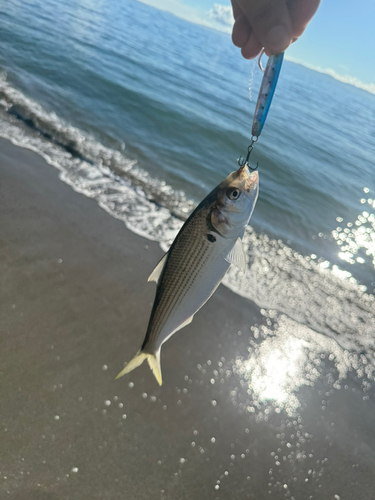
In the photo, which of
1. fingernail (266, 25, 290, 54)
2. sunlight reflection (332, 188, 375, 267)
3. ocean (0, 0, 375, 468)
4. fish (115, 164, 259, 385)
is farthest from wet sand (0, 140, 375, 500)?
sunlight reflection (332, 188, 375, 267)

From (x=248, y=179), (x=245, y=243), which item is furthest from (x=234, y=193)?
(x=245, y=243)

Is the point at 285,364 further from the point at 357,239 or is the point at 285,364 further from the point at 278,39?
the point at 357,239

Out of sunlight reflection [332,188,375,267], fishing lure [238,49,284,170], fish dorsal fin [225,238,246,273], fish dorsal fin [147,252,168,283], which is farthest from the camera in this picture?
sunlight reflection [332,188,375,267]

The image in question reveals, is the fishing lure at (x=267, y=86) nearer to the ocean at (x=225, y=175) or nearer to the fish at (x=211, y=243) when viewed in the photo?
the fish at (x=211, y=243)

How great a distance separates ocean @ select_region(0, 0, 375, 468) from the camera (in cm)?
614

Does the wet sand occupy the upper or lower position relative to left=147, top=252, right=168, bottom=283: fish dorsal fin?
lower

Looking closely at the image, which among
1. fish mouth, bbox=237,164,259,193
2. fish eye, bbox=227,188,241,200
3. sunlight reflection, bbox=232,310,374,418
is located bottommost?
sunlight reflection, bbox=232,310,374,418

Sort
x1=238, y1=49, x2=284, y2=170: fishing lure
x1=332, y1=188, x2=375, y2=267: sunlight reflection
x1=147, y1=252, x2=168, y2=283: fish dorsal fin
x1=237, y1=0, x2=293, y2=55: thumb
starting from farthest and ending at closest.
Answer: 1. x1=332, y1=188, x2=375, y2=267: sunlight reflection
2. x1=147, y1=252, x2=168, y2=283: fish dorsal fin
3. x1=238, y1=49, x2=284, y2=170: fishing lure
4. x1=237, y1=0, x2=293, y2=55: thumb

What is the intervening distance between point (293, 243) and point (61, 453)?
24.9 ft

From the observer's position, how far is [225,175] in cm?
1273

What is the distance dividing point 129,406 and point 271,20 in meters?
3.84

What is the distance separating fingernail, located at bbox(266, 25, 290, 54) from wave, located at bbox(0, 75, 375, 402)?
4117 mm

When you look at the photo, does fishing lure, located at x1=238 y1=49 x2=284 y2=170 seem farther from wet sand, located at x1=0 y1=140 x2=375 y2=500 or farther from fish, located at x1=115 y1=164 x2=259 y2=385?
wet sand, located at x1=0 y1=140 x2=375 y2=500

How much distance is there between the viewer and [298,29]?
1910 mm
